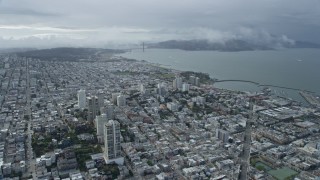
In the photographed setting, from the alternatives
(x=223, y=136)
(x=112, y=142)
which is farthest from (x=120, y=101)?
(x=112, y=142)

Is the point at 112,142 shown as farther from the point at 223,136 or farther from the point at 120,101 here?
the point at 120,101

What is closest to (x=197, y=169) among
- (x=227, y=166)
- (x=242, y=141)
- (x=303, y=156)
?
(x=227, y=166)

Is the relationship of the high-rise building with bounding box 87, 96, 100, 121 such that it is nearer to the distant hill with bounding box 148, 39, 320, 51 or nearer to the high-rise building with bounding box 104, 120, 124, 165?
the high-rise building with bounding box 104, 120, 124, 165

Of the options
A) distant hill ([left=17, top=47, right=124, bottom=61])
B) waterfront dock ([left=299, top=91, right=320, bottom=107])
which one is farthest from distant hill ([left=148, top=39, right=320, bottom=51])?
waterfront dock ([left=299, top=91, right=320, bottom=107])

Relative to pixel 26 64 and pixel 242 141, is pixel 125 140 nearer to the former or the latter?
pixel 242 141

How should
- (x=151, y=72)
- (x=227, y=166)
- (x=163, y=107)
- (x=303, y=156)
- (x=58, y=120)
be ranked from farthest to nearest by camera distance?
1. (x=151, y=72)
2. (x=163, y=107)
3. (x=58, y=120)
4. (x=303, y=156)
5. (x=227, y=166)

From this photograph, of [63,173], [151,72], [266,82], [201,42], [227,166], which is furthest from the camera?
[201,42]
